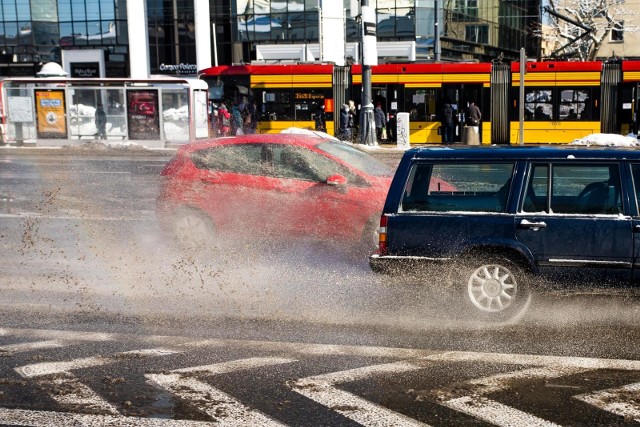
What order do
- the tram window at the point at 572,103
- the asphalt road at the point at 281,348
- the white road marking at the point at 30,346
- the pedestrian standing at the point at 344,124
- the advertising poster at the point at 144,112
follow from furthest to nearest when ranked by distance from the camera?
the advertising poster at the point at 144,112, the pedestrian standing at the point at 344,124, the tram window at the point at 572,103, the white road marking at the point at 30,346, the asphalt road at the point at 281,348

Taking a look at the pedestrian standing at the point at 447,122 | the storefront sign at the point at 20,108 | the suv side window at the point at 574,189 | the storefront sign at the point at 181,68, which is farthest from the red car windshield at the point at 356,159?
the storefront sign at the point at 181,68

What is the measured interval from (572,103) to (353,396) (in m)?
25.2

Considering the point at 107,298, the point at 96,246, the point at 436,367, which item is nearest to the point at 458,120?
the point at 96,246

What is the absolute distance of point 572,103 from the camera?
1129 inches

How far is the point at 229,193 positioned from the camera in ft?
35.2

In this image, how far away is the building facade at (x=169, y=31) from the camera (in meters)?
48.7

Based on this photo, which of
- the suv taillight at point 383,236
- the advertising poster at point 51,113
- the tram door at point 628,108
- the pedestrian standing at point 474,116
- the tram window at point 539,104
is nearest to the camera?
the suv taillight at point 383,236

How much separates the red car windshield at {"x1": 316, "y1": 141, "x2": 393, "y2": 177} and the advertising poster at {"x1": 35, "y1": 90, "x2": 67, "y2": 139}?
22.5 meters

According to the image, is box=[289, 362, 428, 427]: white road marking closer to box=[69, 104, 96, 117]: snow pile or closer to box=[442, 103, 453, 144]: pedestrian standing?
box=[442, 103, 453, 144]: pedestrian standing

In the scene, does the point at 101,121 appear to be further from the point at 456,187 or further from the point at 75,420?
the point at 75,420

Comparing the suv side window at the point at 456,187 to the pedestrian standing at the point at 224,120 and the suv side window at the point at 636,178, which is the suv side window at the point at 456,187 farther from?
the pedestrian standing at the point at 224,120

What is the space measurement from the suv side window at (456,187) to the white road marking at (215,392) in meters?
2.05

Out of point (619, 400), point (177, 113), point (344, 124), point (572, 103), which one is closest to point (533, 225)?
point (619, 400)

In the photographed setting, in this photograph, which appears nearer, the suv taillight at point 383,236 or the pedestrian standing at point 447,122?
the suv taillight at point 383,236
